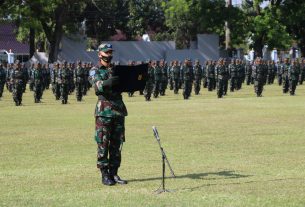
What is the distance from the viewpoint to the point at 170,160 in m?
12.6

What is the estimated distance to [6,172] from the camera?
451 inches

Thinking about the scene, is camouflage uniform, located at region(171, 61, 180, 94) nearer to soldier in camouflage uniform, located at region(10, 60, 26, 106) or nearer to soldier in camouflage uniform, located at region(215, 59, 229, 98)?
soldier in camouflage uniform, located at region(215, 59, 229, 98)

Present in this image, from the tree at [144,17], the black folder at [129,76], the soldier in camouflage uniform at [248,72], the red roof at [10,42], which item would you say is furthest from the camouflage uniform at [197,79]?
the red roof at [10,42]

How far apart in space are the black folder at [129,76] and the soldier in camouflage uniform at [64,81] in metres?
21.2

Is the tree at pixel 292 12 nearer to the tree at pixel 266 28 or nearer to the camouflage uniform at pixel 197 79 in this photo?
the tree at pixel 266 28

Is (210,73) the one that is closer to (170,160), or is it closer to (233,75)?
(233,75)

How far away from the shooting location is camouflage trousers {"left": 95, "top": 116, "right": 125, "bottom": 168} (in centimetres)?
1003

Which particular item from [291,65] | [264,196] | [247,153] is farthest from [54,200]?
[291,65]

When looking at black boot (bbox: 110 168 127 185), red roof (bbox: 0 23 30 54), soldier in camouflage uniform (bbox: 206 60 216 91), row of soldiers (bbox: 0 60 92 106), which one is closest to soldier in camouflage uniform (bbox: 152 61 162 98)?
row of soldiers (bbox: 0 60 92 106)

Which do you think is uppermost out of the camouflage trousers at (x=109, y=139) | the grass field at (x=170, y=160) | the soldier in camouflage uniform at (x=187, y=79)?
the camouflage trousers at (x=109, y=139)

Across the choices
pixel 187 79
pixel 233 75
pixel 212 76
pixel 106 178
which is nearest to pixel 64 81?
pixel 187 79

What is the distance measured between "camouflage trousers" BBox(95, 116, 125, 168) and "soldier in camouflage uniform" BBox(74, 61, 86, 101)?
76.4 feet

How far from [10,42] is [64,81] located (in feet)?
206

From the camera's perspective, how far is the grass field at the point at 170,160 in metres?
9.04
